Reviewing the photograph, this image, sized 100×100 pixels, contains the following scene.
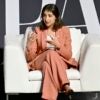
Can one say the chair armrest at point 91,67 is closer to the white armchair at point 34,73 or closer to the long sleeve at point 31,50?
the white armchair at point 34,73

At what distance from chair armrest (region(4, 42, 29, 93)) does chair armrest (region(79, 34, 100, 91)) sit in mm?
489

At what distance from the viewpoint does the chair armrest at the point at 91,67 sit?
376 cm

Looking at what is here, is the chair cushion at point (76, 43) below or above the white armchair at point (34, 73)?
above

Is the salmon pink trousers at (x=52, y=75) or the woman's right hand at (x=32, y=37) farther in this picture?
the woman's right hand at (x=32, y=37)

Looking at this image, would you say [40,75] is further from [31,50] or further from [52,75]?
[31,50]

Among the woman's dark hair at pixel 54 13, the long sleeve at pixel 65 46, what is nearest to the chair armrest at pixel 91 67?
the long sleeve at pixel 65 46

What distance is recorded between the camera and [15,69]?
373cm

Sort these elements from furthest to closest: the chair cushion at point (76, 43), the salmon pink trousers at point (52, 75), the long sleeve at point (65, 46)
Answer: the chair cushion at point (76, 43)
the long sleeve at point (65, 46)
the salmon pink trousers at point (52, 75)

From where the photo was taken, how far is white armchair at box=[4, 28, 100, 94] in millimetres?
3725

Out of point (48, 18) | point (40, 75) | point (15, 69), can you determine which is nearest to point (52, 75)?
point (40, 75)

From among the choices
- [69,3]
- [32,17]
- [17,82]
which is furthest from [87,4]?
[17,82]

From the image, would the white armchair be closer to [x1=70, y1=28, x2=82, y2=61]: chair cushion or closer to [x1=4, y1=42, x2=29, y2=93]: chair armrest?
[x1=4, y1=42, x2=29, y2=93]: chair armrest

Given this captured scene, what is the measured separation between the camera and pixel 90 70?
3.79 m

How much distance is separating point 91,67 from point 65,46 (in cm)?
32
